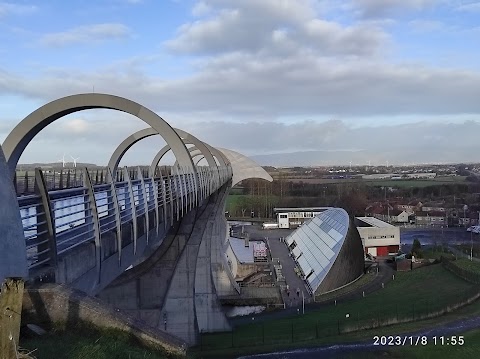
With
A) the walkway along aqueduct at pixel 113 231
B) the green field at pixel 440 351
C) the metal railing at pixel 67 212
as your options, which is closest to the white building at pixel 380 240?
the walkway along aqueduct at pixel 113 231

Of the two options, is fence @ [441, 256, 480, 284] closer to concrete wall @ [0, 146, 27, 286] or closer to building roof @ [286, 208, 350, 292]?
building roof @ [286, 208, 350, 292]

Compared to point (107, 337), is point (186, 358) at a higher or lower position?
lower

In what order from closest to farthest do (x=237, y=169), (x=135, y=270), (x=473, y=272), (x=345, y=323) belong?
(x=135, y=270)
(x=345, y=323)
(x=473, y=272)
(x=237, y=169)

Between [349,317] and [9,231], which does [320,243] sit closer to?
[349,317]

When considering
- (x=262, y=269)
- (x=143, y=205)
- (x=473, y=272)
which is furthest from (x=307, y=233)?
(x=143, y=205)

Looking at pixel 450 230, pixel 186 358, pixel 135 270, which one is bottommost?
pixel 450 230

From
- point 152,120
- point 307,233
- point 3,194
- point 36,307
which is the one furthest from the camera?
point 307,233

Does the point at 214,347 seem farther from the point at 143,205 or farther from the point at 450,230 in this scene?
the point at 450,230

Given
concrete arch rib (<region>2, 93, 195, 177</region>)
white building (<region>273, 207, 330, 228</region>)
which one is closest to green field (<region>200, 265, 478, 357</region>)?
concrete arch rib (<region>2, 93, 195, 177</region>)

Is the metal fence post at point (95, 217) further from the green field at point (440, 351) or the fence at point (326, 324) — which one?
the fence at point (326, 324)
